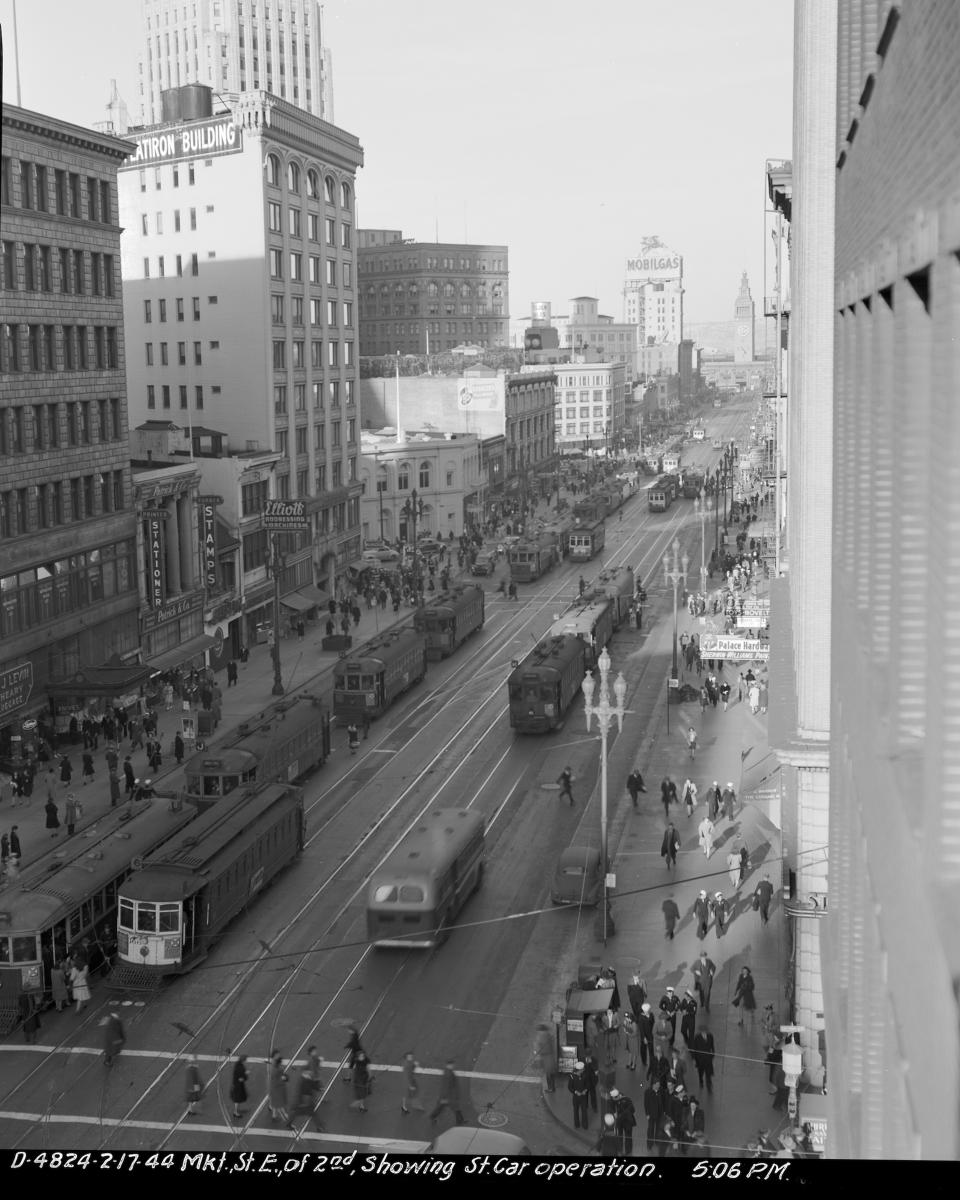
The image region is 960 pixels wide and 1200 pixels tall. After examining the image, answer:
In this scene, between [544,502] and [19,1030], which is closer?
[19,1030]

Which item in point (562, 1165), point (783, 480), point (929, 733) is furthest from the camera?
point (783, 480)

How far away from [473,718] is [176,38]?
122m

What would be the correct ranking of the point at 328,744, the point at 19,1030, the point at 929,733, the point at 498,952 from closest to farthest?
the point at 929,733 < the point at 19,1030 < the point at 498,952 < the point at 328,744

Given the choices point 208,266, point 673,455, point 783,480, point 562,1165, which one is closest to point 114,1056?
point 562,1165

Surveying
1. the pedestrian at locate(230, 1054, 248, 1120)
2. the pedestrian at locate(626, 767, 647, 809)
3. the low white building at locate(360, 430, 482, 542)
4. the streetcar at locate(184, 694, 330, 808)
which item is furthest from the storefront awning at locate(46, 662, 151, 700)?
the low white building at locate(360, 430, 482, 542)

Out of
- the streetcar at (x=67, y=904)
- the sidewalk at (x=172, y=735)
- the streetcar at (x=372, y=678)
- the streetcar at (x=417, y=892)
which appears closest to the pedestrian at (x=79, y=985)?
the streetcar at (x=67, y=904)

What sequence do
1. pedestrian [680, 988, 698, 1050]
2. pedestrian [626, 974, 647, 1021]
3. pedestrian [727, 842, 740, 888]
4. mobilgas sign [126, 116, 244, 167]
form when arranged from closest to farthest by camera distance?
pedestrian [680, 988, 698, 1050], pedestrian [626, 974, 647, 1021], pedestrian [727, 842, 740, 888], mobilgas sign [126, 116, 244, 167]

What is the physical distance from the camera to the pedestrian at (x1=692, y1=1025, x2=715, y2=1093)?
23.6 meters

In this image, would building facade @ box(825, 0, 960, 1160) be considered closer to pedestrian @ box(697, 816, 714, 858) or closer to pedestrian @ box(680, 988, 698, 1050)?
pedestrian @ box(680, 988, 698, 1050)

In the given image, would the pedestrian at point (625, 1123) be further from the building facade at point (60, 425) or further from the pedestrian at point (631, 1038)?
the building facade at point (60, 425)

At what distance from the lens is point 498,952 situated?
3012cm

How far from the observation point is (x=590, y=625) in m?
59.5

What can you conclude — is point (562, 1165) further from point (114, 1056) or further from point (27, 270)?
point (27, 270)

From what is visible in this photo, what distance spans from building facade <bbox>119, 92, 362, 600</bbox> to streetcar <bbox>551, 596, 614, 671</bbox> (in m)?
17.3
